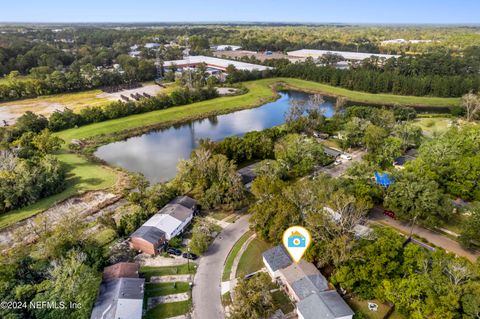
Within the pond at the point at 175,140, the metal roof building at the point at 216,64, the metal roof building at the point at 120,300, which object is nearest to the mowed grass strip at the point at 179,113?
the pond at the point at 175,140

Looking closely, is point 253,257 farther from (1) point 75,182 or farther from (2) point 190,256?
(1) point 75,182

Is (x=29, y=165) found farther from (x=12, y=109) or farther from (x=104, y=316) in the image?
(x=12, y=109)

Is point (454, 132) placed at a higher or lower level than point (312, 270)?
higher

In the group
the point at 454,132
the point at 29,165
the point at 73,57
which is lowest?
the point at 29,165

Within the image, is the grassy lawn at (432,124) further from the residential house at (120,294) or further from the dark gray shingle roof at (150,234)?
the residential house at (120,294)

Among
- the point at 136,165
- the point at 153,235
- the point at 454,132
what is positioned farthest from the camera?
the point at 136,165

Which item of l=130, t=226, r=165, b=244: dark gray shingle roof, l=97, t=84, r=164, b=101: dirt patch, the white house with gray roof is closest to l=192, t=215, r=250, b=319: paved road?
the white house with gray roof

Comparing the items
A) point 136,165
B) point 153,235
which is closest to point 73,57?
point 136,165

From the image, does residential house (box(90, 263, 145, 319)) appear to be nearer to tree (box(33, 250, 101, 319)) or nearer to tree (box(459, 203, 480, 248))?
tree (box(33, 250, 101, 319))
